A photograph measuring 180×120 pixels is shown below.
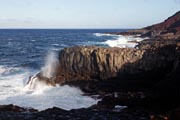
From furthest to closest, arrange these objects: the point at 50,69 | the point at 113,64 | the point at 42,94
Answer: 1. the point at 50,69
2. the point at 113,64
3. the point at 42,94

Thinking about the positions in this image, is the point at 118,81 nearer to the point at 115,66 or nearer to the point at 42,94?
the point at 115,66

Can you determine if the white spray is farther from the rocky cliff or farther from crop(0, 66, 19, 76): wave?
crop(0, 66, 19, 76): wave

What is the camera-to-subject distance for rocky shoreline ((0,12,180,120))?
70.7 feet

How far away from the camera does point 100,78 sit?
30250mm

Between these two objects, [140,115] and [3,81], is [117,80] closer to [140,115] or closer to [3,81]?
[140,115]

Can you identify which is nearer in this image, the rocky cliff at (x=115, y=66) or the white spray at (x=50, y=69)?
the rocky cliff at (x=115, y=66)

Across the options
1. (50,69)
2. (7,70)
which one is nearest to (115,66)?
(50,69)

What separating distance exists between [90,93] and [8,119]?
936 centimetres

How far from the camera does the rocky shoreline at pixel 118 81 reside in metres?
21.6

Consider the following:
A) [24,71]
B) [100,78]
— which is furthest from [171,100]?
[24,71]

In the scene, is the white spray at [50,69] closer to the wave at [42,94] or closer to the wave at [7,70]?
the wave at [42,94]

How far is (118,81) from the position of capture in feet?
95.0

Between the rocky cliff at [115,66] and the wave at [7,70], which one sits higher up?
the rocky cliff at [115,66]

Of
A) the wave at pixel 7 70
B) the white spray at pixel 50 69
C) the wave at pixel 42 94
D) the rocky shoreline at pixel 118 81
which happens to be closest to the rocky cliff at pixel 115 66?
the rocky shoreline at pixel 118 81
